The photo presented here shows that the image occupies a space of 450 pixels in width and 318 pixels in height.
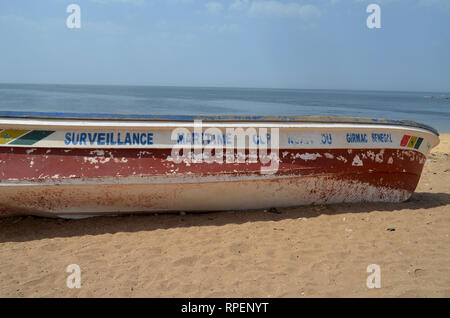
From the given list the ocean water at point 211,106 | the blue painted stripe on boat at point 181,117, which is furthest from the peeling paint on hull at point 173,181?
the ocean water at point 211,106

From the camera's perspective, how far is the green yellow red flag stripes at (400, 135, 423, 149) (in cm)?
454

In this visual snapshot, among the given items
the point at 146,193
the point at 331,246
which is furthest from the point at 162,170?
the point at 331,246

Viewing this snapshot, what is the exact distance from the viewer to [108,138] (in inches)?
152

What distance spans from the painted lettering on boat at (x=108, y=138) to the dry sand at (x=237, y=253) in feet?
3.30

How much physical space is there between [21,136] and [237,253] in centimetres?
268

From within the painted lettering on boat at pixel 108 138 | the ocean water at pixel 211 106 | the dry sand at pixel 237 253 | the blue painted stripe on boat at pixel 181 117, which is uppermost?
the ocean water at pixel 211 106

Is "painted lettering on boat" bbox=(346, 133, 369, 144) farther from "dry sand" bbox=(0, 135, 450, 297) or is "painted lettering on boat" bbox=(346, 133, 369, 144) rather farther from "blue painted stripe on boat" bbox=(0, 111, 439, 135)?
"dry sand" bbox=(0, 135, 450, 297)

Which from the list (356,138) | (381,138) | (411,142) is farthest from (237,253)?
(411,142)

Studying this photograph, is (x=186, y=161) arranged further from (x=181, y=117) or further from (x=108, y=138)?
(x=108, y=138)

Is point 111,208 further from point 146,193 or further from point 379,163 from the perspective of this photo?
point 379,163

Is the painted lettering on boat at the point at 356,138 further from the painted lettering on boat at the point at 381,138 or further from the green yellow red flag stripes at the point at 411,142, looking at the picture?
the green yellow red flag stripes at the point at 411,142

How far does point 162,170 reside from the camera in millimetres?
3910

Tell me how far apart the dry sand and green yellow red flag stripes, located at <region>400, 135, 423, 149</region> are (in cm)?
86

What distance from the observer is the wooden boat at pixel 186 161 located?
3.76 meters
